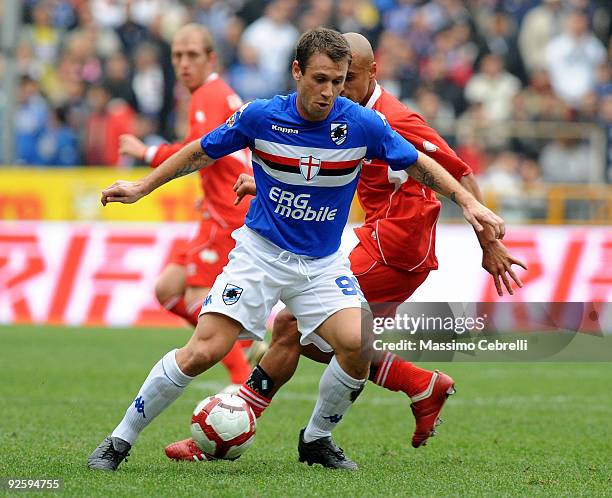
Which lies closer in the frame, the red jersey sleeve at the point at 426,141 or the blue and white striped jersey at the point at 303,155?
the blue and white striped jersey at the point at 303,155

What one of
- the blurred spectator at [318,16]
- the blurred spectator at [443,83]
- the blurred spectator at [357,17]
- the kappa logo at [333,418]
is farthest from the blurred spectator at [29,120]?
the kappa logo at [333,418]

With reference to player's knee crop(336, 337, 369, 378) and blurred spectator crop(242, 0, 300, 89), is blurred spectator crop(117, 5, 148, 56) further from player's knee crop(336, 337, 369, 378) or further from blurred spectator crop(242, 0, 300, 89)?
player's knee crop(336, 337, 369, 378)

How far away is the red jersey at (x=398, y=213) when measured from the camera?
23.1 feet

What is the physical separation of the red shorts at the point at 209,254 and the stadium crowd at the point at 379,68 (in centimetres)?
898

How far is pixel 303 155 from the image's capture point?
6.16 meters

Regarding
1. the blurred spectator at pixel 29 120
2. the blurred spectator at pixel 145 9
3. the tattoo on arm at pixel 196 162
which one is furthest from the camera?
the blurred spectator at pixel 145 9

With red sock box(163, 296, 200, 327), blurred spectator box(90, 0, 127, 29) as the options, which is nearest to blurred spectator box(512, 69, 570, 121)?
blurred spectator box(90, 0, 127, 29)

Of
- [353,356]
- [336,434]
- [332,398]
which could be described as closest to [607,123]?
[336,434]

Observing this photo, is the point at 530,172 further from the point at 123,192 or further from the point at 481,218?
the point at 123,192

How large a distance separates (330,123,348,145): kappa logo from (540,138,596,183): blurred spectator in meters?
12.5

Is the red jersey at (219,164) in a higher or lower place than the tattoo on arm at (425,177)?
lower

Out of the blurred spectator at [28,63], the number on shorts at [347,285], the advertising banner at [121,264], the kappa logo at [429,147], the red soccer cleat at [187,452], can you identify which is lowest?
the advertising banner at [121,264]

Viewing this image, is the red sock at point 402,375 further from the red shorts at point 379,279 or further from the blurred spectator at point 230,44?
the blurred spectator at point 230,44

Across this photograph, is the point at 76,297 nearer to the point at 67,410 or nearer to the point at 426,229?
the point at 67,410
